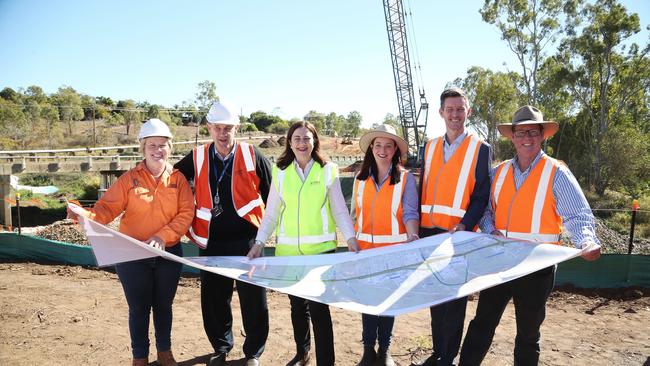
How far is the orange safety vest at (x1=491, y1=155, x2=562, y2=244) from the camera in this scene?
2.94 meters

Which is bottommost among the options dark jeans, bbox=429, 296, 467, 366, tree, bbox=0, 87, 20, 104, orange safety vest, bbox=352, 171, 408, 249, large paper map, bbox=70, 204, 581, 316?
dark jeans, bbox=429, 296, 467, 366

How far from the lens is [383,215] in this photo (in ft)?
11.3

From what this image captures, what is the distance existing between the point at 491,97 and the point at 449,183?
125 feet

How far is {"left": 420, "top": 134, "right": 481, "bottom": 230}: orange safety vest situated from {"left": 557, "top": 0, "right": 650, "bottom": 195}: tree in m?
25.4

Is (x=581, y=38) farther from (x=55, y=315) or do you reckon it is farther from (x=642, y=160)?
(x=55, y=315)

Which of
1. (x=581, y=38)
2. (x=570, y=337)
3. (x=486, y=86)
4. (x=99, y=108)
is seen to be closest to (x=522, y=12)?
(x=581, y=38)

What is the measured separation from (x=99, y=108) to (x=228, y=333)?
83.7m

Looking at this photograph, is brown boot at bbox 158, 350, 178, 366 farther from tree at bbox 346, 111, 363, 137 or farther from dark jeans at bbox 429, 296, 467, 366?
tree at bbox 346, 111, 363, 137

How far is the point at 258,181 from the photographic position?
3660 millimetres

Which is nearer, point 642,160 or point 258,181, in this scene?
point 258,181

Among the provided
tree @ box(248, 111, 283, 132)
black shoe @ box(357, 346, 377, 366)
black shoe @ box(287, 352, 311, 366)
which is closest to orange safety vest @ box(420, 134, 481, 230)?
black shoe @ box(357, 346, 377, 366)

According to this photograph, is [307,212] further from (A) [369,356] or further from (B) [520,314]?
(B) [520,314]

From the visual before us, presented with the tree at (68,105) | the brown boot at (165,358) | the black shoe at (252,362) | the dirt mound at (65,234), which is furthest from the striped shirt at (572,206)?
the tree at (68,105)

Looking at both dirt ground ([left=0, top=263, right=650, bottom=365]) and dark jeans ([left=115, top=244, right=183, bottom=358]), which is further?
dirt ground ([left=0, top=263, right=650, bottom=365])
